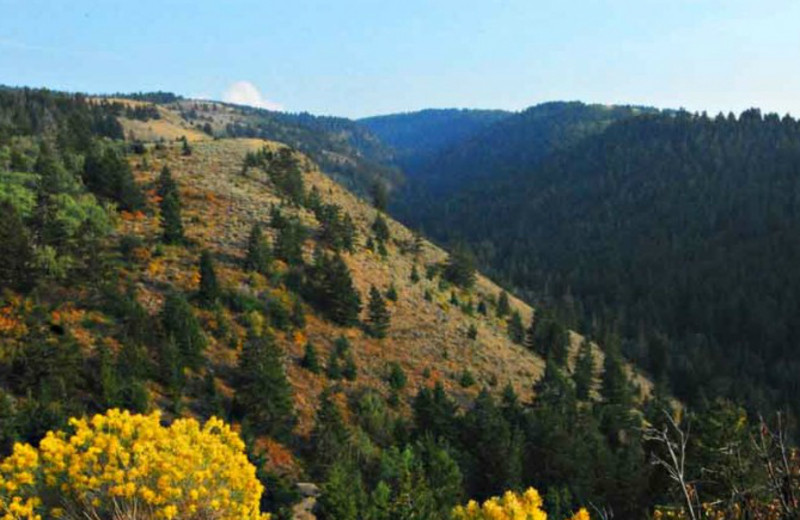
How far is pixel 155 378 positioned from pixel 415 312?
30015 mm

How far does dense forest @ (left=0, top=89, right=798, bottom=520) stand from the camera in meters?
11.1

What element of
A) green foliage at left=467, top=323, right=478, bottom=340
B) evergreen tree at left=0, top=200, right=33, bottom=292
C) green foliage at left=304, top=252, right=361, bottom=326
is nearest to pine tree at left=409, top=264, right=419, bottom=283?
green foliage at left=467, top=323, right=478, bottom=340

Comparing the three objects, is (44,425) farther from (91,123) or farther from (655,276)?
(655,276)

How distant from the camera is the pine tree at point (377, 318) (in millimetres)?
52562

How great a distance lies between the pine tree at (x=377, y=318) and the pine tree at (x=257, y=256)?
30.5 feet

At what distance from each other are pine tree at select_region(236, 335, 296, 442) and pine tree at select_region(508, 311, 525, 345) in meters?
36.0

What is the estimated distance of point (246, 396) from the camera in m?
34.9

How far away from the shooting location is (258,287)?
163 feet

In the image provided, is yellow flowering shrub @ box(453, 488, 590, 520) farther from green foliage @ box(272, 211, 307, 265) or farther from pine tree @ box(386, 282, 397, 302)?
pine tree @ box(386, 282, 397, 302)

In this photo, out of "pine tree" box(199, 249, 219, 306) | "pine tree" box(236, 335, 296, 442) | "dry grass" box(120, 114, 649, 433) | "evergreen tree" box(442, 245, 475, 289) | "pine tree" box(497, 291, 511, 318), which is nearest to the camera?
"pine tree" box(236, 335, 296, 442)

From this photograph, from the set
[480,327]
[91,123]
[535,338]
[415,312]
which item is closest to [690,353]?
[535,338]

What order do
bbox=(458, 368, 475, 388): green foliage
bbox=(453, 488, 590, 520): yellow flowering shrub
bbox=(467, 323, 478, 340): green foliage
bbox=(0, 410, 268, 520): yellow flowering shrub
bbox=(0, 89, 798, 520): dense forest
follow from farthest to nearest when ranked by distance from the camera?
bbox=(467, 323, 478, 340): green foliage → bbox=(458, 368, 475, 388): green foliage → bbox=(0, 89, 798, 520): dense forest → bbox=(0, 410, 268, 520): yellow flowering shrub → bbox=(453, 488, 590, 520): yellow flowering shrub

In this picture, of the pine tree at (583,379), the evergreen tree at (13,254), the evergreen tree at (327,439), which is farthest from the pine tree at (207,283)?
the pine tree at (583,379)

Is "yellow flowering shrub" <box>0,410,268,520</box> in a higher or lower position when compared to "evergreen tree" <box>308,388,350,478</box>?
higher
